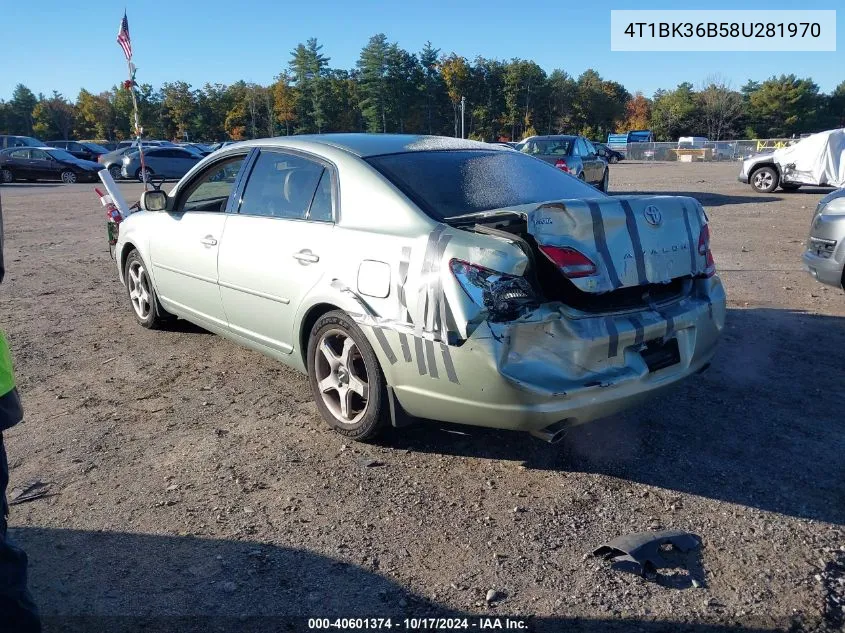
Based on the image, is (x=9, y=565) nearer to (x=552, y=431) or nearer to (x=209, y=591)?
(x=209, y=591)

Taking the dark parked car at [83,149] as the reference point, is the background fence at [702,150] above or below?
Answer: below

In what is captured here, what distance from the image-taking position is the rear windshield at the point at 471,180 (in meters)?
3.71

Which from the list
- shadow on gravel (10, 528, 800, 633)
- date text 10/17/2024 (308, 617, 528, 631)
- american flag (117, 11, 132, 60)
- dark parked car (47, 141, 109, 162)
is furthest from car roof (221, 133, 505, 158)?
dark parked car (47, 141, 109, 162)

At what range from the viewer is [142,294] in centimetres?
604

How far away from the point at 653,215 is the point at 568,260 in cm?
65

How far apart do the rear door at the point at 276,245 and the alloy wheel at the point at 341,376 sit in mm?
284

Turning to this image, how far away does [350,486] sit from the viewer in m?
3.41

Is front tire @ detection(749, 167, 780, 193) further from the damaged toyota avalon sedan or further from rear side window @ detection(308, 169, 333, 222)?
rear side window @ detection(308, 169, 333, 222)

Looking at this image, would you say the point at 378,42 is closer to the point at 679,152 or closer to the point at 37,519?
the point at 679,152

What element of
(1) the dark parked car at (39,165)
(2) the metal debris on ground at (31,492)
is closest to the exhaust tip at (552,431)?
(2) the metal debris on ground at (31,492)

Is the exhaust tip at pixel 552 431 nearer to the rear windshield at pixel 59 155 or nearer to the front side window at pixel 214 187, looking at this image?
the front side window at pixel 214 187

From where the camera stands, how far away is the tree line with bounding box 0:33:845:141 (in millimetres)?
59000

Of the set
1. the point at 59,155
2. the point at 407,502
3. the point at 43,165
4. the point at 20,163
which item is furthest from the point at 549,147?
the point at 20,163

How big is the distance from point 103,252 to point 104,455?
7621 mm
